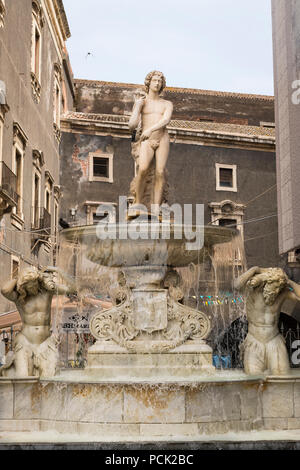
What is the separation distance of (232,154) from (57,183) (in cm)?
874

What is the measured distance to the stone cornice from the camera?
29.2 metres

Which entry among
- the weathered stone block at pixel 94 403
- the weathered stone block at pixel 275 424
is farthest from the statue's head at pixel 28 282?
the weathered stone block at pixel 275 424

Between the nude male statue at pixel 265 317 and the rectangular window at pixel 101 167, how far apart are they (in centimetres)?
2299

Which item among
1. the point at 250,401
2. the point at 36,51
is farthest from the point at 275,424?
the point at 36,51

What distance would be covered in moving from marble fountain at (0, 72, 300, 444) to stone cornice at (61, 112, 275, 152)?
2154 centimetres

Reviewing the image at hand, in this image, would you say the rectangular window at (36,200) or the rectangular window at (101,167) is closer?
the rectangular window at (36,200)

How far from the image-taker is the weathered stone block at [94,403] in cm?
606

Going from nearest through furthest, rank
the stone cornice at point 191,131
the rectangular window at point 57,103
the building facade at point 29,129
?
the building facade at point 29,129 → the rectangular window at point 57,103 → the stone cornice at point 191,131

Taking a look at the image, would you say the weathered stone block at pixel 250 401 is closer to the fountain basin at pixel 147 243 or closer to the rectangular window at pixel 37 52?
the fountain basin at pixel 147 243

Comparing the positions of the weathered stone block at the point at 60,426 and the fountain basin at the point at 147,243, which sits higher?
the fountain basin at the point at 147,243

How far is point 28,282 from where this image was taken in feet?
22.1

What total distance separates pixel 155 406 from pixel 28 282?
Answer: 1.83m

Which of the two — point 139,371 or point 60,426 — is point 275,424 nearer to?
point 139,371
